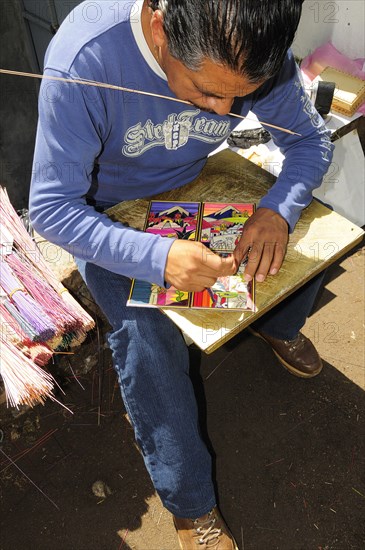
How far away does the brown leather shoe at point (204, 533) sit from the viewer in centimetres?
179

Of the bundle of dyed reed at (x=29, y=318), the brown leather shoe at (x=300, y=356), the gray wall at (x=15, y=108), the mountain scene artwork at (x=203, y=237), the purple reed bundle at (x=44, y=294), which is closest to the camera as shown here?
the mountain scene artwork at (x=203, y=237)

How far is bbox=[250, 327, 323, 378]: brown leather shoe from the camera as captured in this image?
7.57ft

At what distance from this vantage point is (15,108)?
10.3 ft

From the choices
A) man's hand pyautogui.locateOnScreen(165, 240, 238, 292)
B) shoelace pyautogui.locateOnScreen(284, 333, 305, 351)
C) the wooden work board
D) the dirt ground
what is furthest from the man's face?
the dirt ground

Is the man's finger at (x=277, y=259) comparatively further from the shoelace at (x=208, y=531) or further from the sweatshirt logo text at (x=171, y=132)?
the shoelace at (x=208, y=531)

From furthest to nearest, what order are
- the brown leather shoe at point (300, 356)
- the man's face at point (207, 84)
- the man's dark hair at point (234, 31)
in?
the brown leather shoe at point (300, 356) → the man's face at point (207, 84) → the man's dark hair at point (234, 31)

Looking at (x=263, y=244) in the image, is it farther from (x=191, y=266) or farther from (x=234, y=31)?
(x=234, y=31)

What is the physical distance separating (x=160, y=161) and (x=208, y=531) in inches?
49.5

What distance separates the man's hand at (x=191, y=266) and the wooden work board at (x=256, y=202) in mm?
80

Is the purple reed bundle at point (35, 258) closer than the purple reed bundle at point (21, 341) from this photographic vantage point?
No

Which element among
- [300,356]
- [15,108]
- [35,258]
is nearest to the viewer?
[35,258]

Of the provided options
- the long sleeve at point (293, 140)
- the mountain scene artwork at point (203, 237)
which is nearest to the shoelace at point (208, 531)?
the mountain scene artwork at point (203, 237)

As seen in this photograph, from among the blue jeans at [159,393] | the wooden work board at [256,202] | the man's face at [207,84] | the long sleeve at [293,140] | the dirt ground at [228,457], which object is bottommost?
the dirt ground at [228,457]

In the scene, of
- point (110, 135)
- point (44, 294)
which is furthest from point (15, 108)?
point (110, 135)
